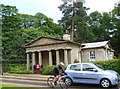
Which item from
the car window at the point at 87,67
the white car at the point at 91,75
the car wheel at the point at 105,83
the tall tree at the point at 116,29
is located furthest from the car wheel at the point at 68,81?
the tall tree at the point at 116,29

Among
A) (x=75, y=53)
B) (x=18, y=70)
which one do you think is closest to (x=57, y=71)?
(x=75, y=53)

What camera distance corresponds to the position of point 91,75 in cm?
1758

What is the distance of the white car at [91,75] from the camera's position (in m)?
17.1

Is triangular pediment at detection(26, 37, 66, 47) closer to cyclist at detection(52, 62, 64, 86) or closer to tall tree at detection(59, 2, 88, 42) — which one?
cyclist at detection(52, 62, 64, 86)

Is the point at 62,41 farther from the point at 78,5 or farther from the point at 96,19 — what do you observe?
the point at 96,19

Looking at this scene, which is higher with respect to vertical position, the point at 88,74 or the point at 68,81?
the point at 88,74

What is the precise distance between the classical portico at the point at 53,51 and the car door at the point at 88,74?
1728 cm

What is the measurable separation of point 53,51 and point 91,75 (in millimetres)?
21400

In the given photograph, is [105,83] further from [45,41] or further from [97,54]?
[45,41]

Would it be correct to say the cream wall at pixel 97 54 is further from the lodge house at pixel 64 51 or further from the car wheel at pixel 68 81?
the car wheel at pixel 68 81

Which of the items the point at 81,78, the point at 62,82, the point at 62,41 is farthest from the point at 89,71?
the point at 62,41

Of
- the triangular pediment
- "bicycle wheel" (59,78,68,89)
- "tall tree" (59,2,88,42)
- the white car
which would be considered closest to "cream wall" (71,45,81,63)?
the triangular pediment

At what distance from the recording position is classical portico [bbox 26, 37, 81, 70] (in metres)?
35.8

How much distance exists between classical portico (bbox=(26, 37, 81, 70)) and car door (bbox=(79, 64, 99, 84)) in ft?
56.7
